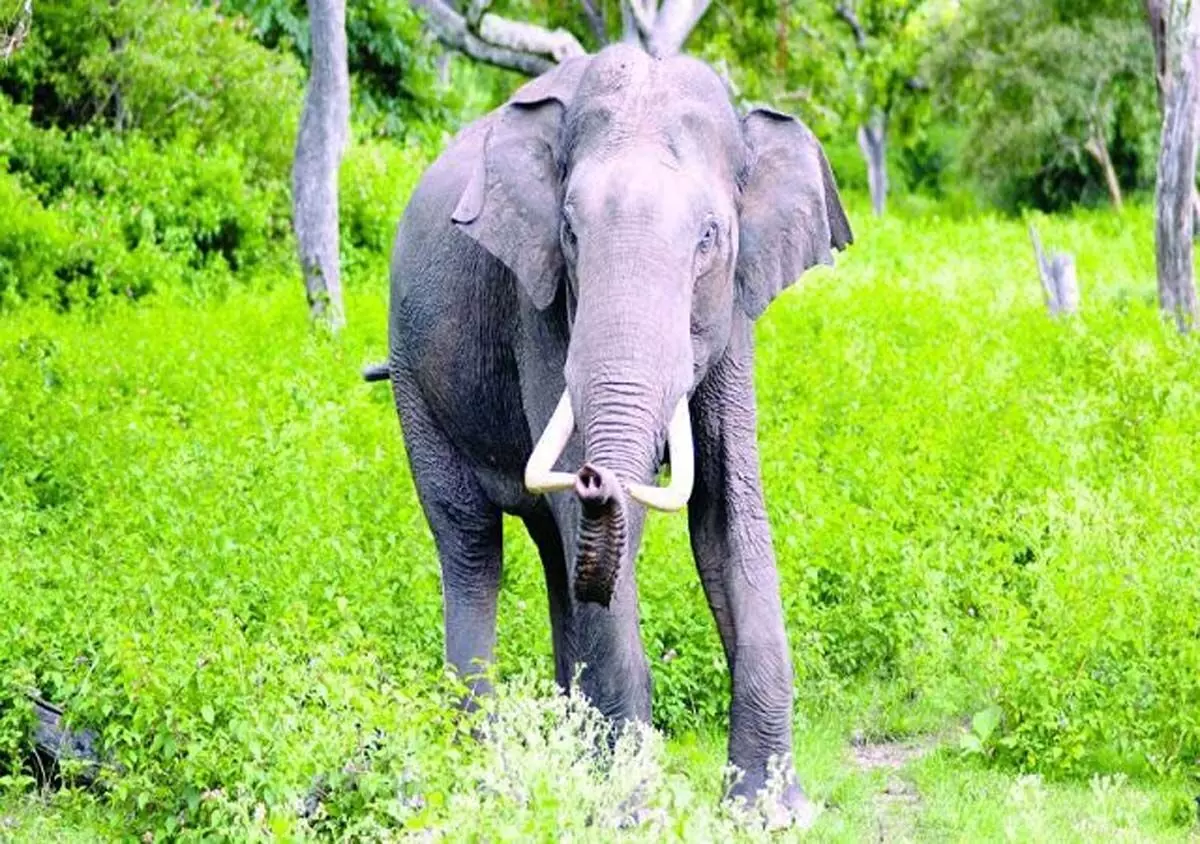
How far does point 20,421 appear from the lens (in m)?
11.7

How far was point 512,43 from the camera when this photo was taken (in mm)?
19375

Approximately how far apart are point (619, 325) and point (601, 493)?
1.93 ft

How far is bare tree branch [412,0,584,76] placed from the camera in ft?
63.0

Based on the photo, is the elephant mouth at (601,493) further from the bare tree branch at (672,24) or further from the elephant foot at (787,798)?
the bare tree branch at (672,24)

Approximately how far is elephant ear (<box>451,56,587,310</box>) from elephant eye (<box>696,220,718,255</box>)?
0.45m

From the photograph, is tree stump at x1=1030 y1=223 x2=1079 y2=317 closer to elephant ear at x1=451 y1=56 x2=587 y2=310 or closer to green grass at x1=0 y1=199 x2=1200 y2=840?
green grass at x1=0 y1=199 x2=1200 y2=840

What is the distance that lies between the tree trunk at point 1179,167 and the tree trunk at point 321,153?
557 centimetres

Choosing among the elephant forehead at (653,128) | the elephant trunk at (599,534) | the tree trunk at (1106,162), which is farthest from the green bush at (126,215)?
the tree trunk at (1106,162)

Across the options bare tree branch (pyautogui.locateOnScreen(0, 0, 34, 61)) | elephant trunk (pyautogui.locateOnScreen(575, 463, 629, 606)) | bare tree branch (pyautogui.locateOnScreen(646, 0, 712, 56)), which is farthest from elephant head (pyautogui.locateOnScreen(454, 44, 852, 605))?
bare tree branch (pyautogui.locateOnScreen(646, 0, 712, 56))

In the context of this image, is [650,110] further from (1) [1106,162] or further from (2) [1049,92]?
(1) [1106,162]

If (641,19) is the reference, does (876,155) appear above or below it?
below

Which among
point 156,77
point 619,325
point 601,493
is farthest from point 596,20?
point 601,493

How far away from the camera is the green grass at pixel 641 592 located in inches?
245

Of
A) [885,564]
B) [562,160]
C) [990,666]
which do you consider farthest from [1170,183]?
[562,160]
